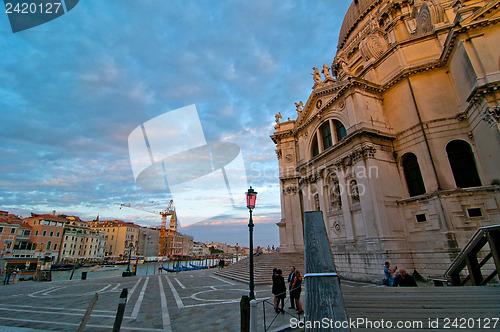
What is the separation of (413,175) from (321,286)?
54.2ft

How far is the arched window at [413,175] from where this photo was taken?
1527 cm

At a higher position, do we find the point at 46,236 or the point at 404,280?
the point at 46,236

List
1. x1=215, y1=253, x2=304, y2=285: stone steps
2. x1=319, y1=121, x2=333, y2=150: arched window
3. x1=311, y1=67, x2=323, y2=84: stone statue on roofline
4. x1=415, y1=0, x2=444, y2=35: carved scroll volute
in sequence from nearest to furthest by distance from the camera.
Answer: x1=215, y1=253, x2=304, y2=285: stone steps → x1=415, y1=0, x2=444, y2=35: carved scroll volute → x1=319, y1=121, x2=333, y2=150: arched window → x1=311, y1=67, x2=323, y2=84: stone statue on roofline

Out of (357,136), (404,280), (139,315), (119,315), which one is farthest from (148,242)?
(404,280)

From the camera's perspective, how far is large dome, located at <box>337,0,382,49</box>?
27.3 m

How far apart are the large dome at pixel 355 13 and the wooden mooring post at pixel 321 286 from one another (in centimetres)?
3322

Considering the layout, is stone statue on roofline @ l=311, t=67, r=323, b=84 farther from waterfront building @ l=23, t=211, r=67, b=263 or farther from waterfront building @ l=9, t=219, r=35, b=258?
waterfront building @ l=23, t=211, r=67, b=263

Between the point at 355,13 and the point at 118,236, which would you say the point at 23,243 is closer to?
the point at 118,236

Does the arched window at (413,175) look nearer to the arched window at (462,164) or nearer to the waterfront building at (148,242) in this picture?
the arched window at (462,164)

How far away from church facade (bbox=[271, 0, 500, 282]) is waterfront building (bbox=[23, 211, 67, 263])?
58.1 metres

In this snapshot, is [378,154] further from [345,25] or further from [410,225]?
[345,25]

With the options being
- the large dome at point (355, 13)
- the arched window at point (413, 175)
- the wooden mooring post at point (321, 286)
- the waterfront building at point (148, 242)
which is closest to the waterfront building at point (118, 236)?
the waterfront building at point (148, 242)

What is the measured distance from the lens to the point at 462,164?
1399 cm

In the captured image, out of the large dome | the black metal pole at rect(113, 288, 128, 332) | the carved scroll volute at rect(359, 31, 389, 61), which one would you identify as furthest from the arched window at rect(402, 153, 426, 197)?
the large dome
